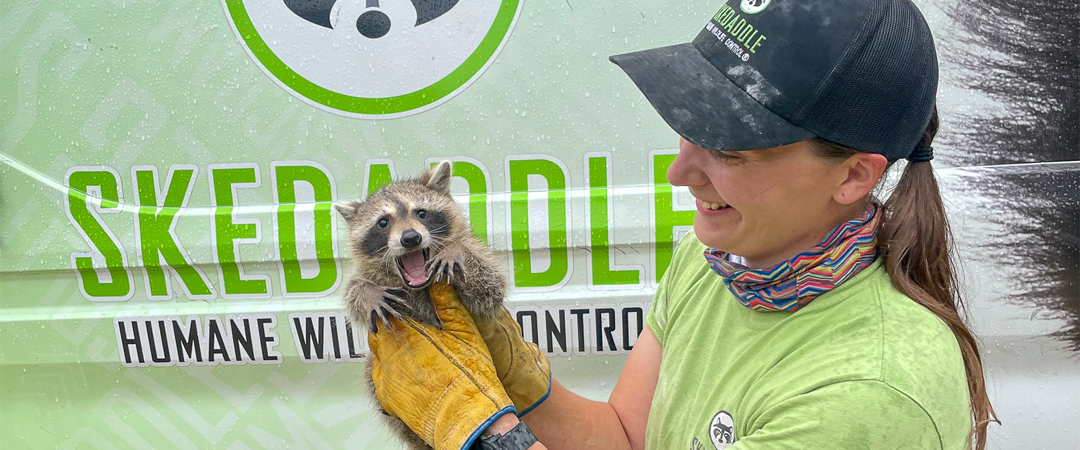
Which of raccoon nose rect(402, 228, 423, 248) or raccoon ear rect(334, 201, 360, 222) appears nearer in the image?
raccoon nose rect(402, 228, 423, 248)

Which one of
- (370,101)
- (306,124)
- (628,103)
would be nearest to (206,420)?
(306,124)

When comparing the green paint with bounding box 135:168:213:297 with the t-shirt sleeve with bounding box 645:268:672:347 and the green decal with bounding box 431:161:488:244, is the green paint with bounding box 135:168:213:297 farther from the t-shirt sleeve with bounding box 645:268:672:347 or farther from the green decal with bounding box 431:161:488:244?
the t-shirt sleeve with bounding box 645:268:672:347

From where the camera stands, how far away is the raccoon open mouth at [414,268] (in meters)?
2.21

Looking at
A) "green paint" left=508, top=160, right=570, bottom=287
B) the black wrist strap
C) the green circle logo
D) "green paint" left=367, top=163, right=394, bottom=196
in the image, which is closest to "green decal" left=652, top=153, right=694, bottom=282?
"green paint" left=508, top=160, right=570, bottom=287

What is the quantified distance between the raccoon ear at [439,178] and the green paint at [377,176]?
0.71 ft

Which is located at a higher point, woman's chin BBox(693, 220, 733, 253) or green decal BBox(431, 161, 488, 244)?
woman's chin BBox(693, 220, 733, 253)

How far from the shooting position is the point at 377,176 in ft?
8.81

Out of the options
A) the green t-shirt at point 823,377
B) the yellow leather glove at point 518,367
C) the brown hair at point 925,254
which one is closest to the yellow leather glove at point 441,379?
the yellow leather glove at point 518,367

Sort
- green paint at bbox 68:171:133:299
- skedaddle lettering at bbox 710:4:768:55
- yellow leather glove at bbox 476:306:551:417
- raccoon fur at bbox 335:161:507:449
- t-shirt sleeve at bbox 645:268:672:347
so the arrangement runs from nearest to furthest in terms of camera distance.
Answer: skedaddle lettering at bbox 710:4:768:55, t-shirt sleeve at bbox 645:268:672:347, yellow leather glove at bbox 476:306:551:417, raccoon fur at bbox 335:161:507:449, green paint at bbox 68:171:133:299

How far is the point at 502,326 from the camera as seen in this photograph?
220 centimetres

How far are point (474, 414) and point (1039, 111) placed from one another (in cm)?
232

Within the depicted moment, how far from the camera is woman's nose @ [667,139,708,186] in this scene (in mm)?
1518

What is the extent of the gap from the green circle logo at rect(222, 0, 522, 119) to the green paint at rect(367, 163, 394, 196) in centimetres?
20

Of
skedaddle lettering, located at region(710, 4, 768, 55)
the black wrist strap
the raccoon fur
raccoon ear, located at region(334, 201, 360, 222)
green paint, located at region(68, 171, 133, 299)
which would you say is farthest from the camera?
green paint, located at region(68, 171, 133, 299)
